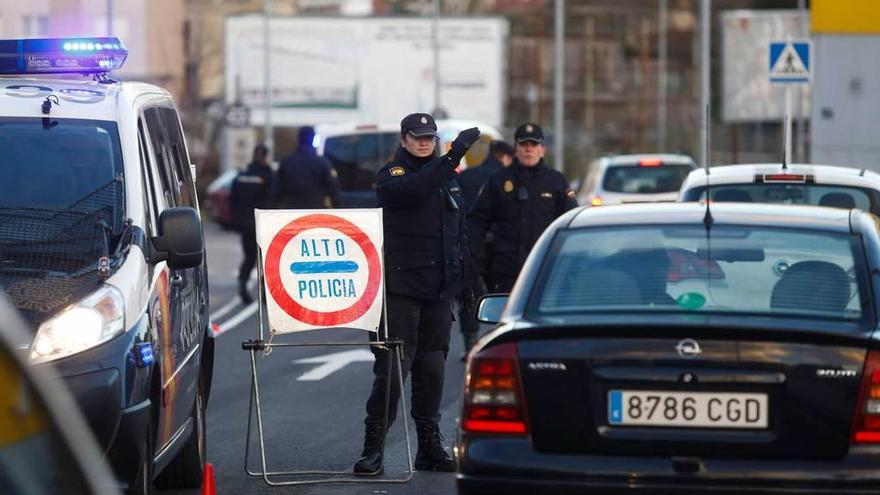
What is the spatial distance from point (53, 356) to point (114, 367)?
8.6 inches

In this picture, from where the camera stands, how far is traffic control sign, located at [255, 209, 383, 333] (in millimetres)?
8883

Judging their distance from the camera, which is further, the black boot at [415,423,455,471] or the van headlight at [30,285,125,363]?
the black boot at [415,423,455,471]

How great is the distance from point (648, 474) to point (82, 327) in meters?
2.03

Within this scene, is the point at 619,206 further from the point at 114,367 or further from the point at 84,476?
the point at 84,476

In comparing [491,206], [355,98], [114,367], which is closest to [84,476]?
[114,367]

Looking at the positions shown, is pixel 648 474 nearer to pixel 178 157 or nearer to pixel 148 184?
pixel 148 184

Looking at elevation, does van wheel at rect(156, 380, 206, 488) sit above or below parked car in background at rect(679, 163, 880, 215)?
below

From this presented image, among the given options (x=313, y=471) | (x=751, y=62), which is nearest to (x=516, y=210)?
(x=313, y=471)

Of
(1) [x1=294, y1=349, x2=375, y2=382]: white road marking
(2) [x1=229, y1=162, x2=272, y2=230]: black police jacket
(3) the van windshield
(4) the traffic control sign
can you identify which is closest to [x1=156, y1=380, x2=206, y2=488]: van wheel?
(4) the traffic control sign

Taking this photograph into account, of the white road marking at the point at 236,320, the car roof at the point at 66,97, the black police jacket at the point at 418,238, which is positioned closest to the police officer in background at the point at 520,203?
the black police jacket at the point at 418,238

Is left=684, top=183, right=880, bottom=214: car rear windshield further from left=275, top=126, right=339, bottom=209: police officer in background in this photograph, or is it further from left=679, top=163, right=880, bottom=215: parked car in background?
left=275, top=126, right=339, bottom=209: police officer in background

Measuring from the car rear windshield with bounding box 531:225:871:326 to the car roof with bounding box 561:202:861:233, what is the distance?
60mm

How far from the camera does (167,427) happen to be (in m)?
7.45

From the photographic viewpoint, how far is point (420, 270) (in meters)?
9.05
